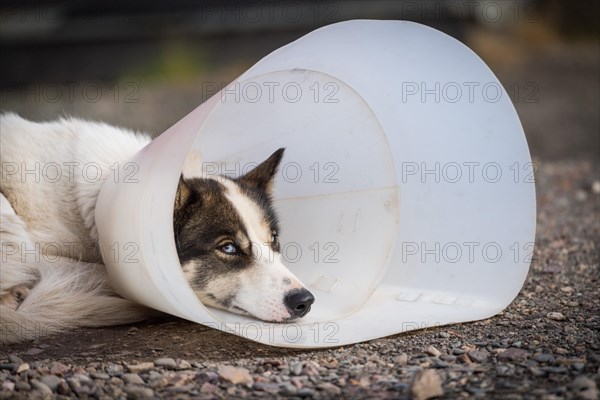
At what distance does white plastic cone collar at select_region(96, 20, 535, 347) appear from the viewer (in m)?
3.11

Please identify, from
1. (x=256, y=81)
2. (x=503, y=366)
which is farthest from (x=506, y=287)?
(x=256, y=81)

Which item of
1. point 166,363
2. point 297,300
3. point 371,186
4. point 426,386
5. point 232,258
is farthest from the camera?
point 371,186

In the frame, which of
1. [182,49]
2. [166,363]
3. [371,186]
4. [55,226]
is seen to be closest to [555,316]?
[371,186]

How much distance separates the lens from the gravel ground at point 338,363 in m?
2.50

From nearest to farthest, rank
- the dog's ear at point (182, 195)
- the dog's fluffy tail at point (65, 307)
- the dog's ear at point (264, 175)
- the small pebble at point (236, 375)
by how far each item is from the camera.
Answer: the small pebble at point (236, 375) < the dog's fluffy tail at point (65, 307) < the dog's ear at point (182, 195) < the dog's ear at point (264, 175)

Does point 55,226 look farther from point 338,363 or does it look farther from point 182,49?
point 182,49

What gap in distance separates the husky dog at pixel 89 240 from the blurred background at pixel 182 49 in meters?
5.65

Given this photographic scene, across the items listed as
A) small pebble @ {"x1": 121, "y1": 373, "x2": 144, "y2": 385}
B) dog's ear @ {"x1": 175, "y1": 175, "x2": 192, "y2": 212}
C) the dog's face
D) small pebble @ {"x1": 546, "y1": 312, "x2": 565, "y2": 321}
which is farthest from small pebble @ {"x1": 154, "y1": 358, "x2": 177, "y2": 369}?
small pebble @ {"x1": 546, "y1": 312, "x2": 565, "y2": 321}

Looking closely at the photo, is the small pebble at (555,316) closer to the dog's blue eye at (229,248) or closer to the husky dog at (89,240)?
the husky dog at (89,240)

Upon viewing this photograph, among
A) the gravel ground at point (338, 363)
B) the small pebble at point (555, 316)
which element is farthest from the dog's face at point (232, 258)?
the small pebble at point (555, 316)

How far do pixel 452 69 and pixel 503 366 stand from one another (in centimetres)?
146

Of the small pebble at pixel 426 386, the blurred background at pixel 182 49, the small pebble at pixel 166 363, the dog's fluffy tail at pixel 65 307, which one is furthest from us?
the blurred background at pixel 182 49

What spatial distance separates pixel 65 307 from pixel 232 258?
0.73m

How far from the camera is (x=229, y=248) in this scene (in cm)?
332
